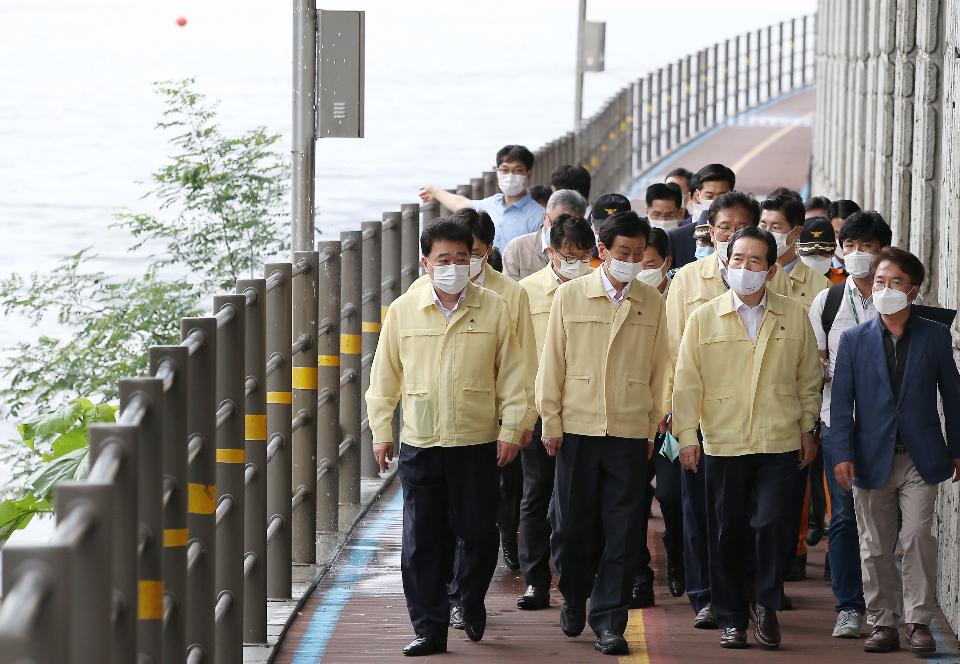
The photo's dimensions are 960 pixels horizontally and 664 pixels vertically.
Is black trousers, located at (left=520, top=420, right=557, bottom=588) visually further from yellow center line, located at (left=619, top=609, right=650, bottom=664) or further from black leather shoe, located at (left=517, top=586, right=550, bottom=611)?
yellow center line, located at (left=619, top=609, right=650, bottom=664)

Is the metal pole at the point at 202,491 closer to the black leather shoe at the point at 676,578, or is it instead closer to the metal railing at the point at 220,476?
the metal railing at the point at 220,476

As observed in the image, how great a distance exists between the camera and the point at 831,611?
8156mm

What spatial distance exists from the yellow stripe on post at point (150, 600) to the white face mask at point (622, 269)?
109 inches

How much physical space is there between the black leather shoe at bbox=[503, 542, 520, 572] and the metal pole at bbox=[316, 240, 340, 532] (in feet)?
3.34

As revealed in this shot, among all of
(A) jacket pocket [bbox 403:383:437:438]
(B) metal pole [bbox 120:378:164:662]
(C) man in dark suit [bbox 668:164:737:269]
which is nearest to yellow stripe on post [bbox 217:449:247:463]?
(A) jacket pocket [bbox 403:383:437:438]

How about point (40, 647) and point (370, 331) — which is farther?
point (370, 331)

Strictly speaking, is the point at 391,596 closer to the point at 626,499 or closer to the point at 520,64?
the point at 626,499

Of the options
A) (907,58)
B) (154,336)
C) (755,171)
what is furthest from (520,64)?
(907,58)

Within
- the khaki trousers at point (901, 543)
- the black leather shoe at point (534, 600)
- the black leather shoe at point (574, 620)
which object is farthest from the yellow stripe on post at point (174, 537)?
the khaki trousers at point (901, 543)

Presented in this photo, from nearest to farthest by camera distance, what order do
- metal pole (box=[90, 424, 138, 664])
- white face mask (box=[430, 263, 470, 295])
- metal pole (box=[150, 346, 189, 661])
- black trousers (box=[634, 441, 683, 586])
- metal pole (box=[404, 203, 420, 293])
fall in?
metal pole (box=[90, 424, 138, 664])
metal pole (box=[150, 346, 189, 661])
white face mask (box=[430, 263, 470, 295])
black trousers (box=[634, 441, 683, 586])
metal pole (box=[404, 203, 420, 293])

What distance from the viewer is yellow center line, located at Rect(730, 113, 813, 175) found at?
30.0 meters

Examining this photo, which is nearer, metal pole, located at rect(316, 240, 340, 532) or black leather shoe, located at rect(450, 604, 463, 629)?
black leather shoe, located at rect(450, 604, 463, 629)

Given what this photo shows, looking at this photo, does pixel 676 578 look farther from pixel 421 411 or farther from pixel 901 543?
pixel 421 411

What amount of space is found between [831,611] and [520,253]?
9.84ft
